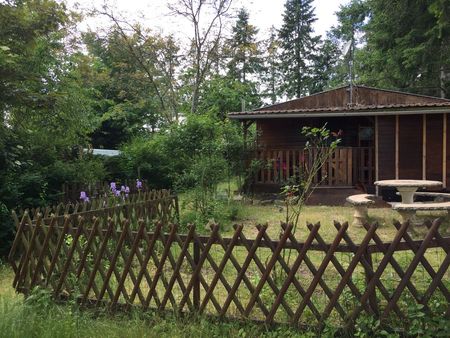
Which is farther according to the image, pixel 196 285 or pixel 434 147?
pixel 434 147

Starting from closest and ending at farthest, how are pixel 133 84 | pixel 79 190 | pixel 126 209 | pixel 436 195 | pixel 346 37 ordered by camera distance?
pixel 126 209 → pixel 79 190 → pixel 436 195 → pixel 133 84 → pixel 346 37

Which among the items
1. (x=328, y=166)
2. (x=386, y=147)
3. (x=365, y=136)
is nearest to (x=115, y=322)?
(x=328, y=166)

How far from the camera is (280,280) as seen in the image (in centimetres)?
475

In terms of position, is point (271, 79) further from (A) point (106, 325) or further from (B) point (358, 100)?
(A) point (106, 325)

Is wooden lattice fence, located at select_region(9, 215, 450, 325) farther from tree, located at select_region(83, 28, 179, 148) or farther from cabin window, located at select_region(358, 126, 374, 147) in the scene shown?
tree, located at select_region(83, 28, 179, 148)

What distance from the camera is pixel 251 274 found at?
17.2 ft

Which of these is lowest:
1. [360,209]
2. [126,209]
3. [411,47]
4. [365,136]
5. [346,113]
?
[360,209]

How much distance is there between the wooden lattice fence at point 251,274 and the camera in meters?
3.42

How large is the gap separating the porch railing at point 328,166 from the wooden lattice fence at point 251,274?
7.19 meters

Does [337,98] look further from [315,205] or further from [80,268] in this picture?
[80,268]

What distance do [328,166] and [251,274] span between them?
746cm

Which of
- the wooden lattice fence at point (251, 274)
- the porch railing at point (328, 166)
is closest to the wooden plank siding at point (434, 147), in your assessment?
the porch railing at point (328, 166)

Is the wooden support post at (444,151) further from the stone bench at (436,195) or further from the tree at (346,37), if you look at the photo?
the tree at (346,37)

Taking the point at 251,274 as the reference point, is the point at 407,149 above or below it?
above
